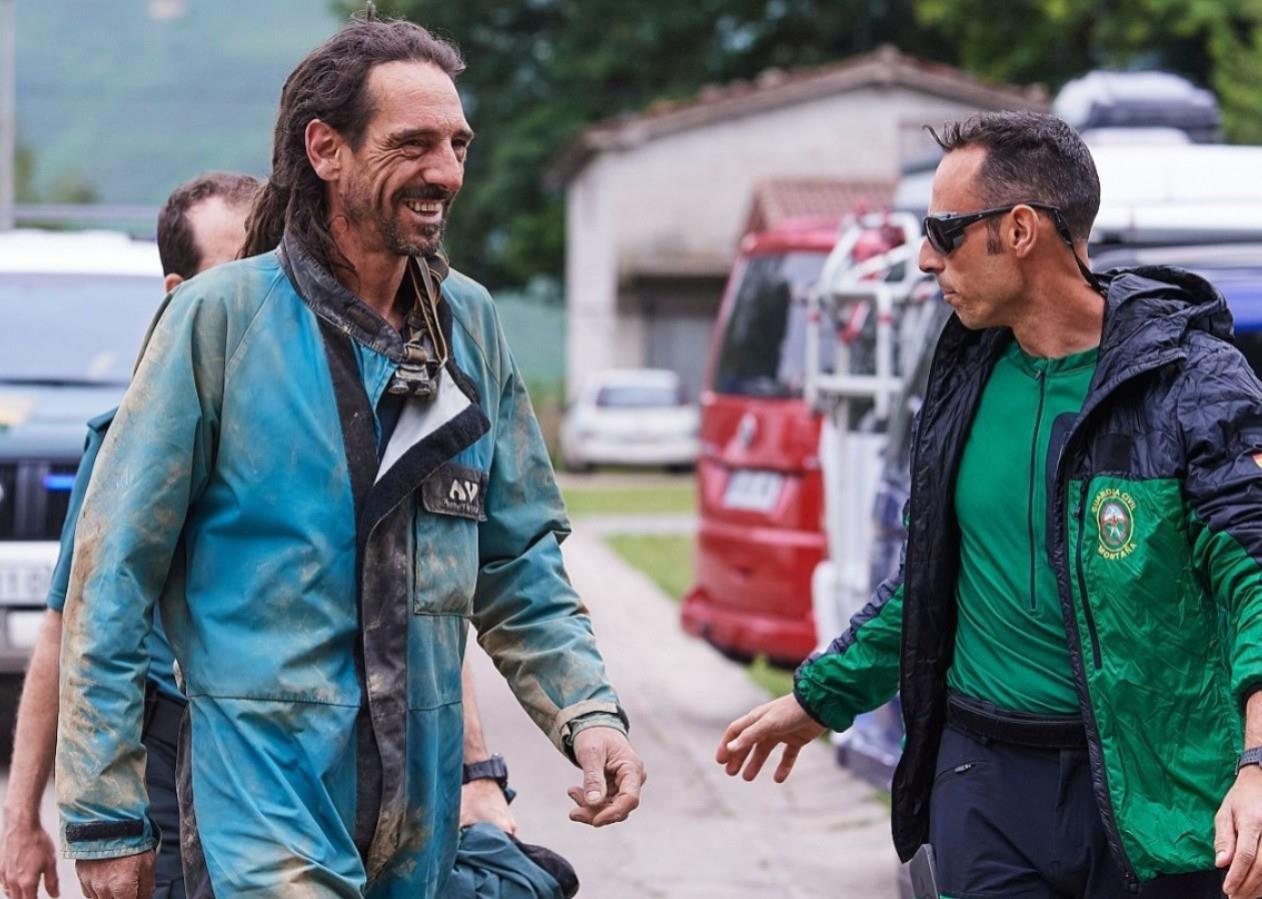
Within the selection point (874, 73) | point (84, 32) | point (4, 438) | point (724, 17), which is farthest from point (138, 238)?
point (84, 32)

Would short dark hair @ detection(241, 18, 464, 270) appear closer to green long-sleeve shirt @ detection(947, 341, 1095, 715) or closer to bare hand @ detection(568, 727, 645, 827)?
bare hand @ detection(568, 727, 645, 827)

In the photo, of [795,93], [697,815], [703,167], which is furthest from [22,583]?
[703,167]

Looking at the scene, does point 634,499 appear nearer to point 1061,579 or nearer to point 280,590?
point 1061,579

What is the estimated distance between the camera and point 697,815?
8.61 metres

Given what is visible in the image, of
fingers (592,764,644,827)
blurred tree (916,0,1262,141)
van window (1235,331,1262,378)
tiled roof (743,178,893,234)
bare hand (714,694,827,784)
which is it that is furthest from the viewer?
blurred tree (916,0,1262,141)

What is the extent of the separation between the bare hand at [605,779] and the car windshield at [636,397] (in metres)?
31.2

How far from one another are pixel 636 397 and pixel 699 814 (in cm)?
2634

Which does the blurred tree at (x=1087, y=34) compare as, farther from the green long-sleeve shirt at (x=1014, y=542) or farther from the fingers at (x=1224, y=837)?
the fingers at (x=1224, y=837)

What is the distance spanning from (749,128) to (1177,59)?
301 inches

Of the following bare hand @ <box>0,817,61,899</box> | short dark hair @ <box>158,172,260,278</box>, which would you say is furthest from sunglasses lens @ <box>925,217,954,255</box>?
bare hand @ <box>0,817,61,899</box>

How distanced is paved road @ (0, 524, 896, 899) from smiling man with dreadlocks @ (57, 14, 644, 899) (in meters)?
3.91

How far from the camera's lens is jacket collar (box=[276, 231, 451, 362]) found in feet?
11.3

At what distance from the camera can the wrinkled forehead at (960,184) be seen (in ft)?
12.9

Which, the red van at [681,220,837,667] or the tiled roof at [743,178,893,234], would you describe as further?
the tiled roof at [743,178,893,234]
